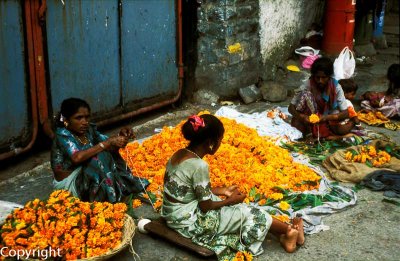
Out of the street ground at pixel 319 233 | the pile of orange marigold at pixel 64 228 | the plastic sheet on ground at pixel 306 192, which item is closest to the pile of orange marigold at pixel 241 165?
the plastic sheet on ground at pixel 306 192

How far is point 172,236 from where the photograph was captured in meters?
3.79

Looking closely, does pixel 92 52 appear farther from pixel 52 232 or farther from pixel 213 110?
pixel 52 232

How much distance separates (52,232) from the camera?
3.39m

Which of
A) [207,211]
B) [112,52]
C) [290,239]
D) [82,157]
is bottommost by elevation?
[290,239]

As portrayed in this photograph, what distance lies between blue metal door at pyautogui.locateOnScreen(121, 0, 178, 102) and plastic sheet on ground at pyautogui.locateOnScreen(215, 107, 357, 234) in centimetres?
96

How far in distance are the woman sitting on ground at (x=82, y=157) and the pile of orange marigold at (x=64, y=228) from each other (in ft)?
1.71

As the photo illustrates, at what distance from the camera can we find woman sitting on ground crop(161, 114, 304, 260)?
3637 mm

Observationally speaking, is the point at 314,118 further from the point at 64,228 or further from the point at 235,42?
the point at 64,228

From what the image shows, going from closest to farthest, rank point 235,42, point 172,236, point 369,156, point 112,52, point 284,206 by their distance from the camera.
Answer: point 172,236 → point 284,206 → point 369,156 → point 112,52 → point 235,42

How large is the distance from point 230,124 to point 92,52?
1.86 meters

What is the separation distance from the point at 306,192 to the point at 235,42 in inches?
134

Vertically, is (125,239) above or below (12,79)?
below

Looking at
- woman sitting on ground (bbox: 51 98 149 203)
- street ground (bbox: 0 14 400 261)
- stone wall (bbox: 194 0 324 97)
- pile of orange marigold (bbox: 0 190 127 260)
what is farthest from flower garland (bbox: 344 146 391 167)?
pile of orange marigold (bbox: 0 190 127 260)

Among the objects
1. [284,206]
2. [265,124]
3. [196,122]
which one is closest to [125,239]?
[196,122]
